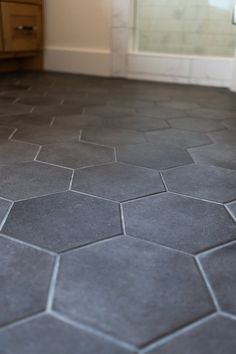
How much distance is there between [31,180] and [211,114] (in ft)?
3.90

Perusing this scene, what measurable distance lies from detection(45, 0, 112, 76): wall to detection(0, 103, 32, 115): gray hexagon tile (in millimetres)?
1209

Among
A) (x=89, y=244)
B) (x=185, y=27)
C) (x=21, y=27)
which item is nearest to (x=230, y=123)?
(x=89, y=244)

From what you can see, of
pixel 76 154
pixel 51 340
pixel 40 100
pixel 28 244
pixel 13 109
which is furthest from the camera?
pixel 40 100

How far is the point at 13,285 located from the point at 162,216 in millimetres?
403

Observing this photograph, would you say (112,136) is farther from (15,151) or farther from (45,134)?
(15,151)

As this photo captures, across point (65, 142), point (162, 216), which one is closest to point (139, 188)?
point (162, 216)

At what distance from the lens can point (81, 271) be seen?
0.69m

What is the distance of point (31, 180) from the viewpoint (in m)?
1.08

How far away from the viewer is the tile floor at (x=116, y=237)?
0.56 meters

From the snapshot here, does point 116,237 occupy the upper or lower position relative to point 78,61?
lower

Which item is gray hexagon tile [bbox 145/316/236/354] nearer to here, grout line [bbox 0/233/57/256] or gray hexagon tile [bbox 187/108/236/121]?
grout line [bbox 0/233/57/256]

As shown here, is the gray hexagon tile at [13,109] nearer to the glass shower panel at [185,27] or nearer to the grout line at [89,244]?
the grout line at [89,244]

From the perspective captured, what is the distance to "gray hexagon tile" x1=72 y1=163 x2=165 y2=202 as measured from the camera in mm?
1014

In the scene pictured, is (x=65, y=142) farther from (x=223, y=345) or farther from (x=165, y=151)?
(x=223, y=345)
